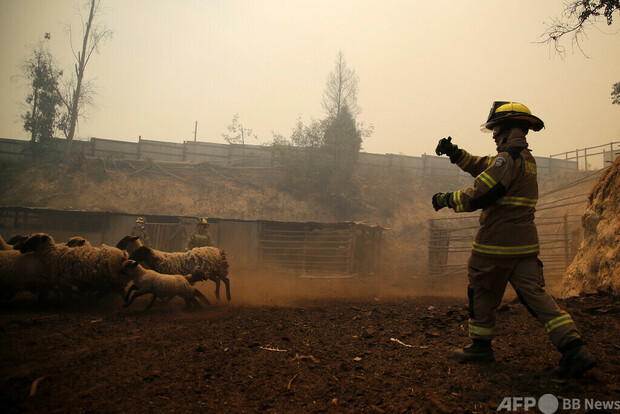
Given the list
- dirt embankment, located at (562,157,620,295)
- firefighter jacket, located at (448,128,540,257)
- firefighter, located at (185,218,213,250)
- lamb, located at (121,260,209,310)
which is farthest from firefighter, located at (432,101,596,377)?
firefighter, located at (185,218,213,250)

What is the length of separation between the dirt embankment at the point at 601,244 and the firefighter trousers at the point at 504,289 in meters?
2.95

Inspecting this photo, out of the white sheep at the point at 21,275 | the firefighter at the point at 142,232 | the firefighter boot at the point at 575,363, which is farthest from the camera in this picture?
the firefighter at the point at 142,232

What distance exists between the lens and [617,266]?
492 centimetres

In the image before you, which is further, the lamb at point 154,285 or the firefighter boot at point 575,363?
the lamb at point 154,285

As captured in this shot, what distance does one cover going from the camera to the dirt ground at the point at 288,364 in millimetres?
2334

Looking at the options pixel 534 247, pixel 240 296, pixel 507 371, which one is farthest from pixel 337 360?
pixel 240 296

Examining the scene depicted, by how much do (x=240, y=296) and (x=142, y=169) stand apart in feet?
74.4

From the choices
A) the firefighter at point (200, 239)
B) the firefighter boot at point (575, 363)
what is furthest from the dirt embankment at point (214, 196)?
the firefighter boot at point (575, 363)

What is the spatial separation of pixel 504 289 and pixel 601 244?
4.03m

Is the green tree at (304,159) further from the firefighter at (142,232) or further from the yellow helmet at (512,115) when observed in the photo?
the yellow helmet at (512,115)

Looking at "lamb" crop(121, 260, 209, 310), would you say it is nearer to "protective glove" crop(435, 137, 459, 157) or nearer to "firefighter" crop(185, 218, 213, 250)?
"firefighter" crop(185, 218, 213, 250)

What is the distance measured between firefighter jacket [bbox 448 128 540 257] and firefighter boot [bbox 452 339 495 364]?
80cm

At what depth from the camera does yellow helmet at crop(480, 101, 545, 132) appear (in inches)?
126

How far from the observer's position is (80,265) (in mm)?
6098
